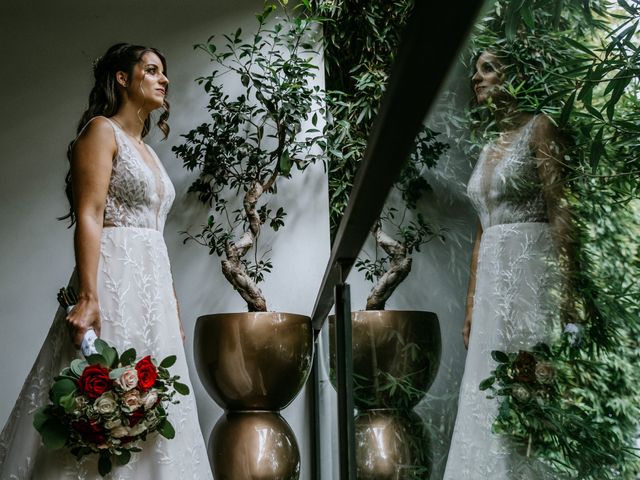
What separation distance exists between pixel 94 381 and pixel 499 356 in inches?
60.3

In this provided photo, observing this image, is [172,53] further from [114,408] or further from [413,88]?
[413,88]

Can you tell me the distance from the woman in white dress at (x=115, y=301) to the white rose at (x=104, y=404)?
19cm

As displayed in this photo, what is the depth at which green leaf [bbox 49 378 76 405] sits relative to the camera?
1.68 metres

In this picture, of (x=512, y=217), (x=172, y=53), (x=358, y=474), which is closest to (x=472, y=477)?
(x=512, y=217)

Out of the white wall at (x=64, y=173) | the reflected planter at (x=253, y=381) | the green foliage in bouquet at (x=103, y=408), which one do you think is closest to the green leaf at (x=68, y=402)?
the green foliage in bouquet at (x=103, y=408)

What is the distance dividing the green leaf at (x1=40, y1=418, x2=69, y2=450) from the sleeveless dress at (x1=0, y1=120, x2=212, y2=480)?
0.11 meters

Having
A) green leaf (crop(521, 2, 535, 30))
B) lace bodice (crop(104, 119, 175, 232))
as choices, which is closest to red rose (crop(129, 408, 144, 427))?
lace bodice (crop(104, 119, 175, 232))

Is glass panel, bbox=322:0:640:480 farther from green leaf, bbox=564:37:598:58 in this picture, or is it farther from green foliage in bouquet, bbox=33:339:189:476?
green foliage in bouquet, bbox=33:339:189:476

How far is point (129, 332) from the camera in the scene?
1.91 metres

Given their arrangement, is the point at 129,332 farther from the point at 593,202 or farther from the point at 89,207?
the point at 593,202

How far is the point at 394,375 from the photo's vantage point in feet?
2.35

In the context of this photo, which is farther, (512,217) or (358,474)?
(358,474)

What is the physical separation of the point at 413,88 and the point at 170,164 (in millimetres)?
2838

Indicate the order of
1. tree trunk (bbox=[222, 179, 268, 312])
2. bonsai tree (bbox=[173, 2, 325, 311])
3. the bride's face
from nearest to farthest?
the bride's face, tree trunk (bbox=[222, 179, 268, 312]), bonsai tree (bbox=[173, 2, 325, 311])
